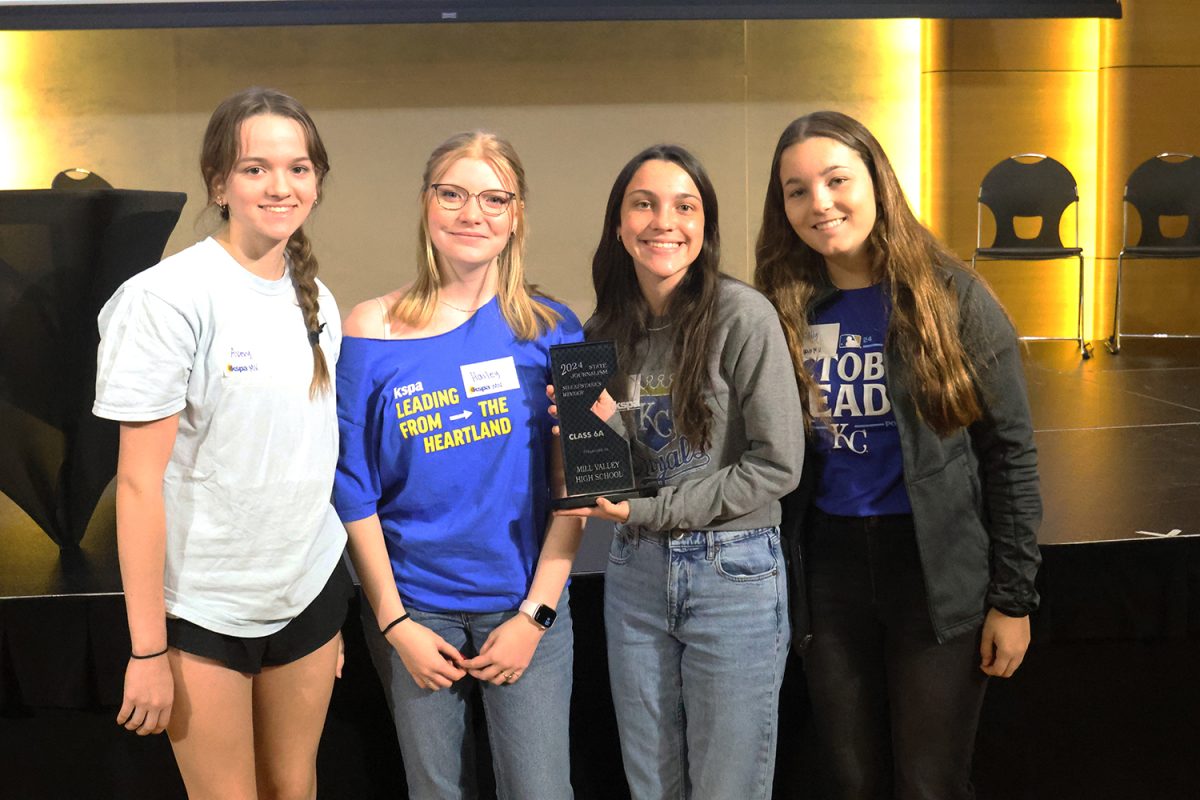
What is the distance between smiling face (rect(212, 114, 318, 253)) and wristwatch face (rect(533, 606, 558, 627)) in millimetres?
679

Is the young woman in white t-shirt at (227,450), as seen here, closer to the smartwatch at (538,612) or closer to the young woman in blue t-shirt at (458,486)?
the young woman in blue t-shirt at (458,486)

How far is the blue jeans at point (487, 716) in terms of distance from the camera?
5.74 feet

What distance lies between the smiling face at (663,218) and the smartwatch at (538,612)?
56 centimetres

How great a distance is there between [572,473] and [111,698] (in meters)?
1.22

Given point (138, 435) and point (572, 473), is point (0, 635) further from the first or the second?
point (572, 473)

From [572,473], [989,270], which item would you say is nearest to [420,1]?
[989,270]

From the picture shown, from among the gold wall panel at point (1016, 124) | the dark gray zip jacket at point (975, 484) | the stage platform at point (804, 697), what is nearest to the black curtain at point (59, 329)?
the stage platform at point (804, 697)

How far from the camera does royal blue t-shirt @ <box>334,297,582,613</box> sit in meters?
1.69

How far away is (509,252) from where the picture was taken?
5.86ft

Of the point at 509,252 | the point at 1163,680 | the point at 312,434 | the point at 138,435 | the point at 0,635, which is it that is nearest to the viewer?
the point at 138,435

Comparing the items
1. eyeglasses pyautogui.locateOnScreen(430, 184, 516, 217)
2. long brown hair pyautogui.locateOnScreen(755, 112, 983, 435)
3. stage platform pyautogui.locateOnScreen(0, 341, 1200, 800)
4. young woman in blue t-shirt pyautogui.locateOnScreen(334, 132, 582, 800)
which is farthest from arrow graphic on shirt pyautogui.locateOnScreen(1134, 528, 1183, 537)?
eyeglasses pyautogui.locateOnScreen(430, 184, 516, 217)

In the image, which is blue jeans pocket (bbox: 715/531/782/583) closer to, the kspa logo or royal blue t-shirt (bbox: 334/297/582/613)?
royal blue t-shirt (bbox: 334/297/582/613)

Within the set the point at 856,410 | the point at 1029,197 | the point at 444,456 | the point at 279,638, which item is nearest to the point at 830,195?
the point at 856,410

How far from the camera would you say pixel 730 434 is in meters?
1.80
